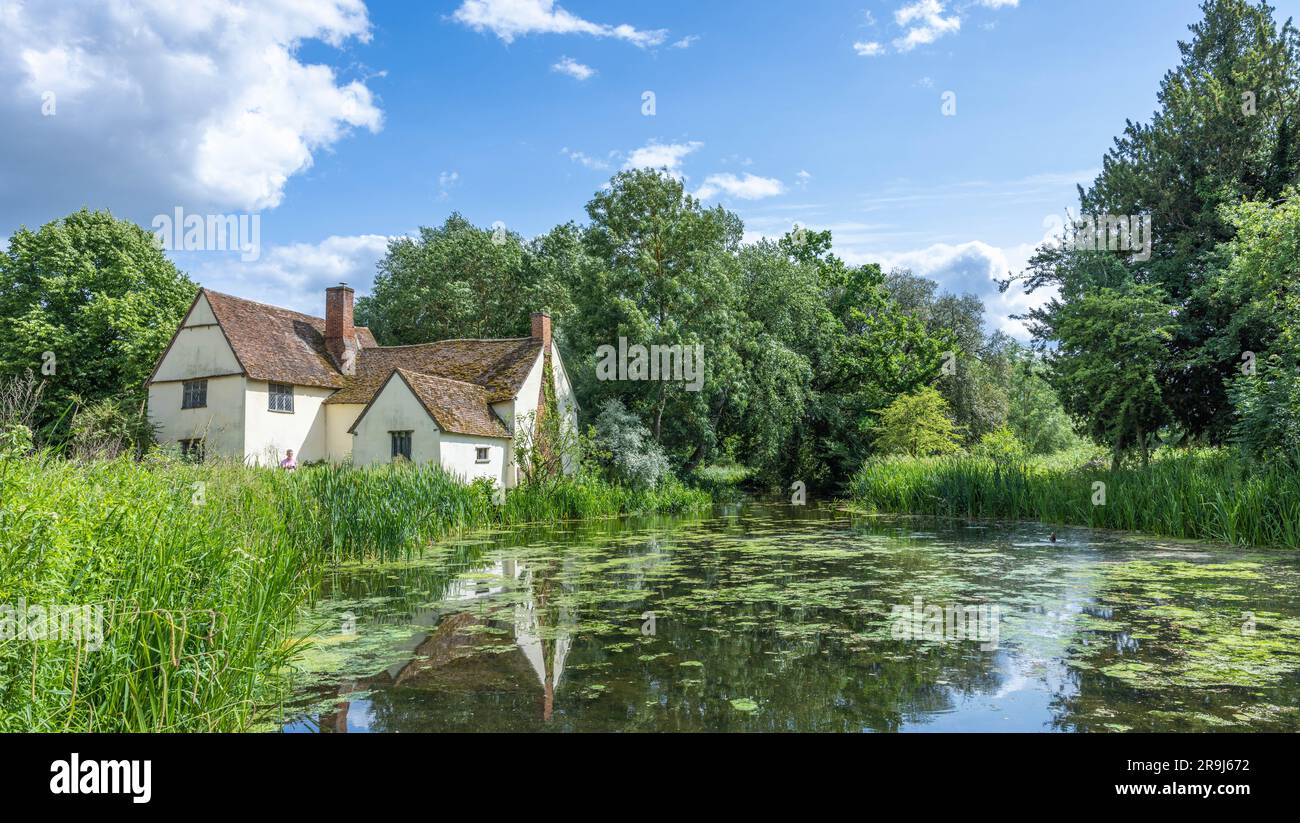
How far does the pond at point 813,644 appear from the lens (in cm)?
512

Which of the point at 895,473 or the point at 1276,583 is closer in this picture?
the point at 1276,583

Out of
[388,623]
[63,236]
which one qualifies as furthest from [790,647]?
[63,236]

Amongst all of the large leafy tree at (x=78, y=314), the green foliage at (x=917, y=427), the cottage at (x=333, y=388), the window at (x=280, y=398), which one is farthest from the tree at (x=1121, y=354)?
the large leafy tree at (x=78, y=314)

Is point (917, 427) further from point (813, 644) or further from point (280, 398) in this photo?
point (280, 398)

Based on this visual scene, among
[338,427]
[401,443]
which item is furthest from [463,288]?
[401,443]

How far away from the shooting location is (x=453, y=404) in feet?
74.5

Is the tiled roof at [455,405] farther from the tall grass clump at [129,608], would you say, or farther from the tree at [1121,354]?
the tree at [1121,354]

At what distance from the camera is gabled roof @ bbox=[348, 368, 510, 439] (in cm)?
2148

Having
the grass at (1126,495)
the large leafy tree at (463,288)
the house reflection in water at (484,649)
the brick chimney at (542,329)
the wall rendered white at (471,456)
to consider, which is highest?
the large leafy tree at (463,288)

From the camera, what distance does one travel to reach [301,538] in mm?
11438

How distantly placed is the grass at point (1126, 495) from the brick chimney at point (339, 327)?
21558 millimetres

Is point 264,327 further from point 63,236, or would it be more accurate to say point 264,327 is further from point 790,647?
Result: point 790,647

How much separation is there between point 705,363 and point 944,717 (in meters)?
22.9

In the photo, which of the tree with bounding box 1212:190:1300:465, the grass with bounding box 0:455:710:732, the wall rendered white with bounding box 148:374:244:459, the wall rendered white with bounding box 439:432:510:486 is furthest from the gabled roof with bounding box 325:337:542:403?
the tree with bounding box 1212:190:1300:465
